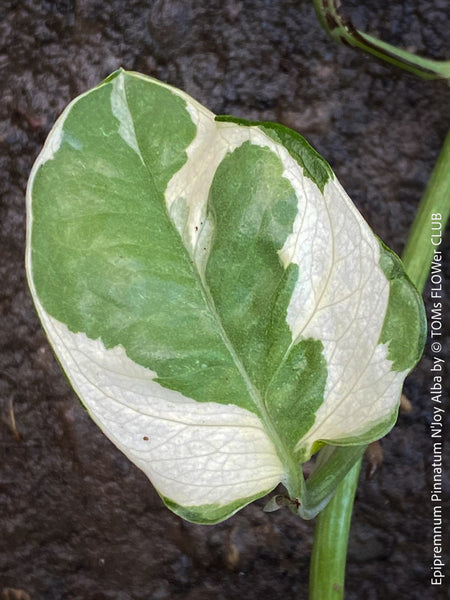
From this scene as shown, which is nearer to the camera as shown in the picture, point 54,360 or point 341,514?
point 341,514

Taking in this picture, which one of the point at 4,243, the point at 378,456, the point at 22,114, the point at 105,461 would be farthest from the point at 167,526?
the point at 22,114

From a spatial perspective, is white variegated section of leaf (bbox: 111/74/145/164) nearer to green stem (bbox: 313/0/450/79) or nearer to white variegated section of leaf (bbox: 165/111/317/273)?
white variegated section of leaf (bbox: 165/111/317/273)

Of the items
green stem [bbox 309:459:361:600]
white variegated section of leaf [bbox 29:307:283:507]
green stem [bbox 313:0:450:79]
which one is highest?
green stem [bbox 313:0:450:79]

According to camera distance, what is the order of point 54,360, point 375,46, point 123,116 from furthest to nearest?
point 54,360, point 375,46, point 123,116

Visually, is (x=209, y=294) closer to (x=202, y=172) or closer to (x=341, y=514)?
(x=202, y=172)

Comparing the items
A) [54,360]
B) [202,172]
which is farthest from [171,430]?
[54,360]

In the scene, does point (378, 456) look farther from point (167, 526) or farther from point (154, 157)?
point (154, 157)

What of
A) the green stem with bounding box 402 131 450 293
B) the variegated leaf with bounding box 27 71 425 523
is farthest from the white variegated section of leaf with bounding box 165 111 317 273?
the green stem with bounding box 402 131 450 293
